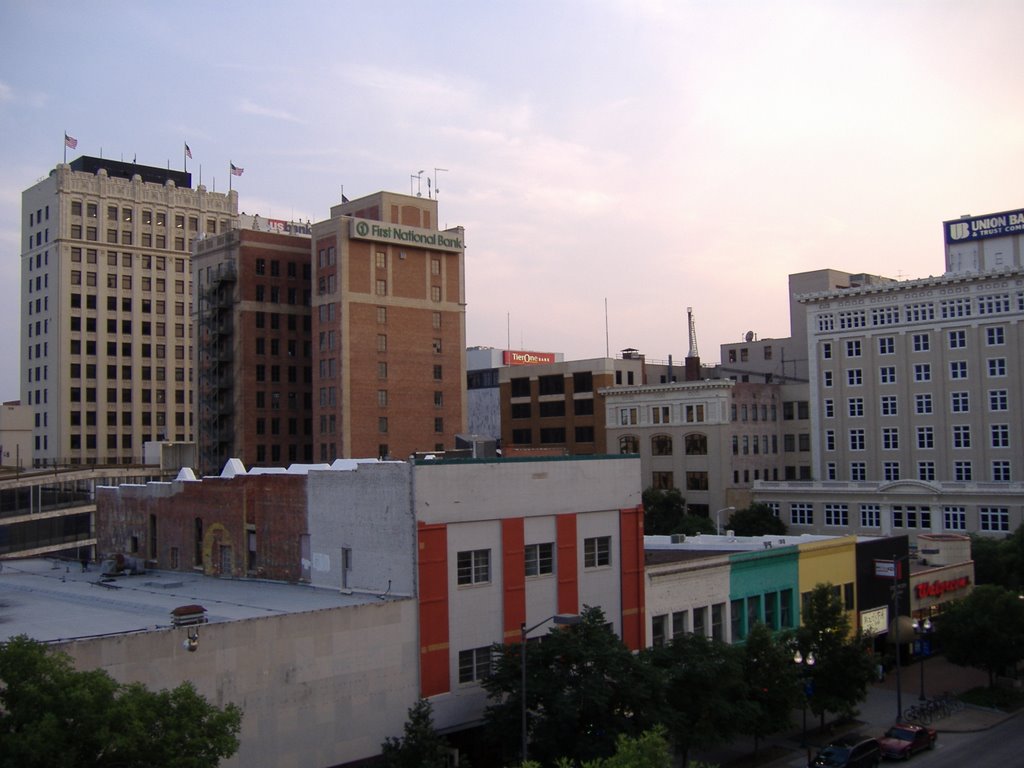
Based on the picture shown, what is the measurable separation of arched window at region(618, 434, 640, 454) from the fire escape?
47253 mm

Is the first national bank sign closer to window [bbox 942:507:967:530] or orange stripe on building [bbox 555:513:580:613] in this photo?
window [bbox 942:507:967:530]

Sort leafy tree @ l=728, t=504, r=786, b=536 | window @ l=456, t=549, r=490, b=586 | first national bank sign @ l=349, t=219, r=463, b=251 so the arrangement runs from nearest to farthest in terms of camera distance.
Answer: window @ l=456, t=549, r=490, b=586, first national bank sign @ l=349, t=219, r=463, b=251, leafy tree @ l=728, t=504, r=786, b=536

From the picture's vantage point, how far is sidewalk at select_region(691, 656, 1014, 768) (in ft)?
150

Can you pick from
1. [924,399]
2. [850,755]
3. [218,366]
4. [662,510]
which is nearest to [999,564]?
[924,399]

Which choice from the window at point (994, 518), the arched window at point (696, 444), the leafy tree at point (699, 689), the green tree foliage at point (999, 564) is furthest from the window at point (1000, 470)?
the leafy tree at point (699, 689)

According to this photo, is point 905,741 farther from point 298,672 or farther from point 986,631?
point 298,672

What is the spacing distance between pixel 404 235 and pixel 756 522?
156 ft

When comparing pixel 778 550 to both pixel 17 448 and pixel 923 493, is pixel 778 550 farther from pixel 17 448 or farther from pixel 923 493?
pixel 17 448

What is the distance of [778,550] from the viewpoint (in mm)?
52781

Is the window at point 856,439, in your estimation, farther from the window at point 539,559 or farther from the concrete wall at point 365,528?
the concrete wall at point 365,528

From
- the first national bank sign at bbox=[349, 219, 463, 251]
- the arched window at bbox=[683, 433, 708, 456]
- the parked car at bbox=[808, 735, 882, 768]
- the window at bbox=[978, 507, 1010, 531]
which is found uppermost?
the first national bank sign at bbox=[349, 219, 463, 251]

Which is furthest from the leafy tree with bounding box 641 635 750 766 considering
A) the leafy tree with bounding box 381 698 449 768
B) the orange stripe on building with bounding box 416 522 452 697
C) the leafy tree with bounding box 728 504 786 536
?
the leafy tree with bounding box 728 504 786 536

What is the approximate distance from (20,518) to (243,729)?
63.8 meters

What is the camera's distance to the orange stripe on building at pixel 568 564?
42188 mm
